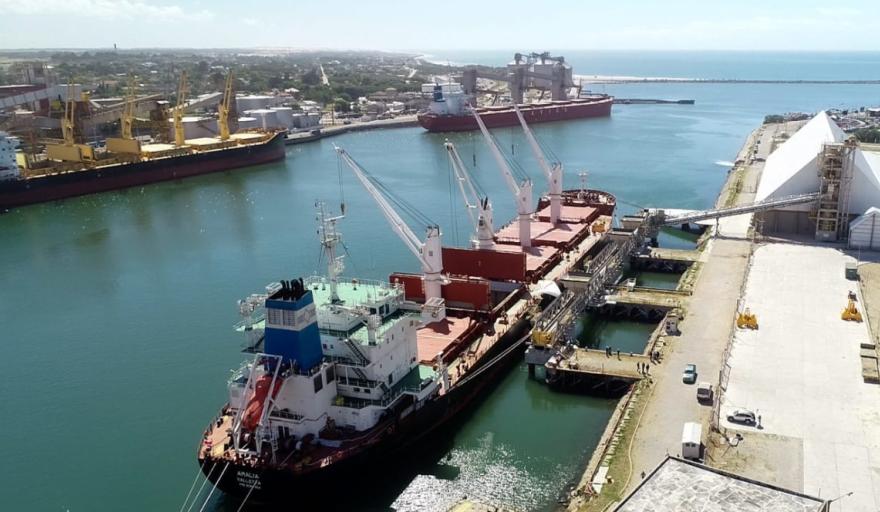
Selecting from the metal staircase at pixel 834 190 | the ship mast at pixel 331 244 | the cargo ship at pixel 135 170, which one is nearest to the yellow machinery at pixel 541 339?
the ship mast at pixel 331 244

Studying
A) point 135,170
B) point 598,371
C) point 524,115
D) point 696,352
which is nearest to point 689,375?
point 696,352

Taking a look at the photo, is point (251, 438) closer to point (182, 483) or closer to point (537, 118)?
point (182, 483)

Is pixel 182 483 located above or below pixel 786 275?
below

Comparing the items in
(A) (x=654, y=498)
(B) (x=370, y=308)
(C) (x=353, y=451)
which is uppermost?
(B) (x=370, y=308)

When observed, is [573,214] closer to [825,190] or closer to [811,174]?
[811,174]

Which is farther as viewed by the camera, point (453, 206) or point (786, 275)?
point (453, 206)

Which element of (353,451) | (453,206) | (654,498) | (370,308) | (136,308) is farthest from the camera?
(453,206)

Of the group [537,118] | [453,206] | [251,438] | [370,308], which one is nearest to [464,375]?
[370,308]
